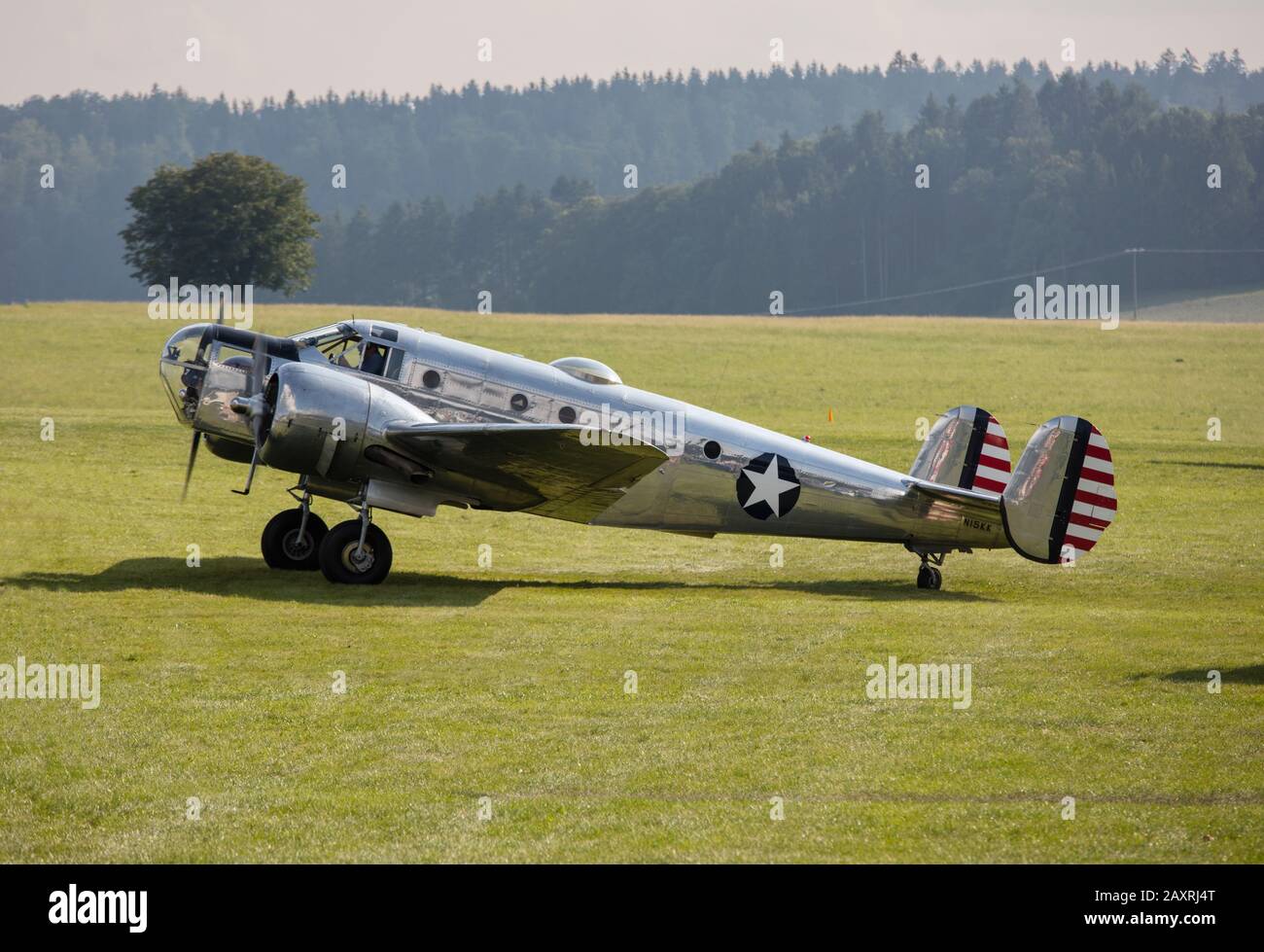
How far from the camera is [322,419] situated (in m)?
18.6

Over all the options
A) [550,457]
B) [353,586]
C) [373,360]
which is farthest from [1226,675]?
[373,360]

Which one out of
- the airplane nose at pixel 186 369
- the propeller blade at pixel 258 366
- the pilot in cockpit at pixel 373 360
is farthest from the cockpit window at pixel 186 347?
the pilot in cockpit at pixel 373 360

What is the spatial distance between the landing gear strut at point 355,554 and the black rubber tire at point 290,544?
1.16 meters

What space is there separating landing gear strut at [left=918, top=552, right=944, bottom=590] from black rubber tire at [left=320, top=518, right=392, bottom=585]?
750 cm

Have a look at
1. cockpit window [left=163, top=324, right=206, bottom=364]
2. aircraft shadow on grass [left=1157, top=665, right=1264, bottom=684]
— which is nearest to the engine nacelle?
cockpit window [left=163, top=324, right=206, bottom=364]

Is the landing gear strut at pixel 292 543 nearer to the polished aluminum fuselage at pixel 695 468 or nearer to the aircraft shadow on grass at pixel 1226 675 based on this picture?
the polished aluminum fuselage at pixel 695 468

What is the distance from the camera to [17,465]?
3077 centimetres

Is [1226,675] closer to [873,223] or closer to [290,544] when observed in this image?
[290,544]

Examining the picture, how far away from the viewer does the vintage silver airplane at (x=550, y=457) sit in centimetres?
1877

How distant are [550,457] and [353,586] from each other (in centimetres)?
327

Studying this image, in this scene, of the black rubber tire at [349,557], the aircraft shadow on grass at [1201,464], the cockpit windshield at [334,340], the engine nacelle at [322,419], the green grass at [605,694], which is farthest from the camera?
the aircraft shadow on grass at [1201,464]

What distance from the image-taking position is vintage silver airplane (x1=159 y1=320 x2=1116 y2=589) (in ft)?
61.6

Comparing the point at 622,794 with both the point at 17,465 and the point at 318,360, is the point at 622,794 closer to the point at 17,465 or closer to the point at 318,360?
the point at 318,360

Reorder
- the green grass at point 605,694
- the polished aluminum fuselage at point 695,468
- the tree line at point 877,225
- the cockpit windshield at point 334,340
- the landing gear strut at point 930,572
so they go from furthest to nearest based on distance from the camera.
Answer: the tree line at point 877,225 < the landing gear strut at point 930,572 < the polished aluminum fuselage at point 695,468 < the cockpit windshield at point 334,340 < the green grass at point 605,694
